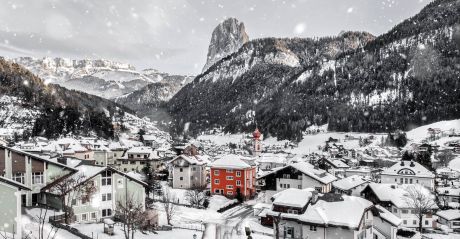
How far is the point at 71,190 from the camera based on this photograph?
3244 centimetres

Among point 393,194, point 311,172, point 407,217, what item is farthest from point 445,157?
point 311,172

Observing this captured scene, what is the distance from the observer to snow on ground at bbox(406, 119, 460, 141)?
17175 cm

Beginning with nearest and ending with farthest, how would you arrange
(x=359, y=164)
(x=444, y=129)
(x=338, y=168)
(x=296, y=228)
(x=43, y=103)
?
1. (x=296, y=228)
2. (x=338, y=168)
3. (x=359, y=164)
4. (x=43, y=103)
5. (x=444, y=129)

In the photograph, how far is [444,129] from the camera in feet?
574

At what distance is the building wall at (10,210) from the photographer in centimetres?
2258

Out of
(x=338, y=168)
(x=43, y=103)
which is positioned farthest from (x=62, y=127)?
(x=338, y=168)

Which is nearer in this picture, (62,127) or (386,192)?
(386,192)

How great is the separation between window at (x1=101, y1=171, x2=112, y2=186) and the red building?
26.0 m

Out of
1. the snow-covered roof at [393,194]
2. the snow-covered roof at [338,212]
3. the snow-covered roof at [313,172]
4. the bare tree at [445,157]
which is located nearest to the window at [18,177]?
the snow-covered roof at [338,212]

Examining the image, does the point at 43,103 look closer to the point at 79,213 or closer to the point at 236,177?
the point at 236,177

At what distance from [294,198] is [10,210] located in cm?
2450

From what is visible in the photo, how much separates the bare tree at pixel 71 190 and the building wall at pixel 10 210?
8186 millimetres

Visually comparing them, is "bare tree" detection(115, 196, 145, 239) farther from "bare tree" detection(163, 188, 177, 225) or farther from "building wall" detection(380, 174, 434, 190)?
"building wall" detection(380, 174, 434, 190)

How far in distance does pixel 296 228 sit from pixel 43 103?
151774 millimetres
